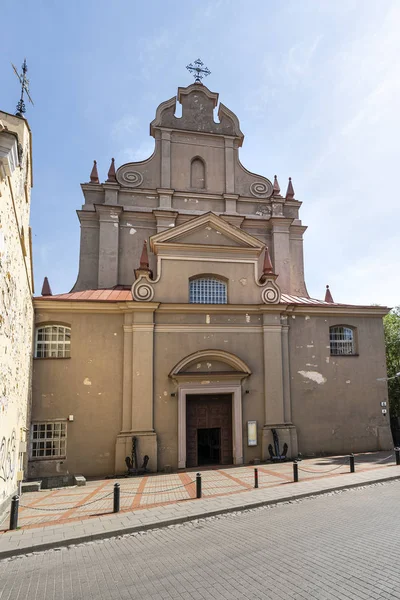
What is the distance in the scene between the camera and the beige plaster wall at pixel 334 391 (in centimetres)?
1928

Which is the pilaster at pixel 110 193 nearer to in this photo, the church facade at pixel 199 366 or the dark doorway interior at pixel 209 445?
the church facade at pixel 199 366

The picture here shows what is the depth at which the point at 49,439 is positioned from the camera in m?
16.8

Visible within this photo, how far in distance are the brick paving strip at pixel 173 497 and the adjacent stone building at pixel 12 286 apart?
1.64m

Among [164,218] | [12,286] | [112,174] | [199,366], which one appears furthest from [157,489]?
[112,174]

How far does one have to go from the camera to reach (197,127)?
26109 mm

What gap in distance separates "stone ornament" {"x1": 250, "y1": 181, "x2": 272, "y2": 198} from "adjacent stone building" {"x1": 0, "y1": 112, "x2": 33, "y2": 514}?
663 inches

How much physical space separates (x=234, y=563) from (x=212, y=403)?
11.4m

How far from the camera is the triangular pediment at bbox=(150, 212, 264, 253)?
1928cm

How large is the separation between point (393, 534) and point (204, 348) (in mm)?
11063

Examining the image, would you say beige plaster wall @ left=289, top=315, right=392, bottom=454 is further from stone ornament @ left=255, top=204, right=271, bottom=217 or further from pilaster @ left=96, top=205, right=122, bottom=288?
pilaster @ left=96, top=205, right=122, bottom=288

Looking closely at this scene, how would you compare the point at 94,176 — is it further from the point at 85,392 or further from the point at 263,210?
the point at 85,392

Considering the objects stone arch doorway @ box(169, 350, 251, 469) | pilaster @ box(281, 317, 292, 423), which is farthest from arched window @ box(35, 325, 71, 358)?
pilaster @ box(281, 317, 292, 423)

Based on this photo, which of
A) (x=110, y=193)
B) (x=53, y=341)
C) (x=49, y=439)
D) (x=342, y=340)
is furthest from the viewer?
(x=110, y=193)

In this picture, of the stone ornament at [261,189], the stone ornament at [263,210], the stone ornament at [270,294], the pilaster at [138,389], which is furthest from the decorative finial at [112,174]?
the stone ornament at [270,294]
